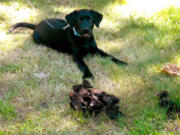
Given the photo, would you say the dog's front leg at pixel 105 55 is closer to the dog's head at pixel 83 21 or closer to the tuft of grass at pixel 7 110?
the dog's head at pixel 83 21

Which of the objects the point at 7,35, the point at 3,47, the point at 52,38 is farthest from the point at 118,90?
the point at 7,35

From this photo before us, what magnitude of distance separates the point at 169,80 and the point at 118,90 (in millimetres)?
650

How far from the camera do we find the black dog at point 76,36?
11.9 feet

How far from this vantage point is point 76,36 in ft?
12.7

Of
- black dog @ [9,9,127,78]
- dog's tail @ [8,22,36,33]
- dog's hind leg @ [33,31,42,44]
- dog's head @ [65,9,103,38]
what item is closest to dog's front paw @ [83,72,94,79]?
black dog @ [9,9,127,78]

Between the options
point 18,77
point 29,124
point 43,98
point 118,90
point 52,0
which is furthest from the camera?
point 52,0

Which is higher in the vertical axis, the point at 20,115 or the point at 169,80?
the point at 169,80

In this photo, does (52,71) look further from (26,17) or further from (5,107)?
(26,17)

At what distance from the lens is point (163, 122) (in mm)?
2408

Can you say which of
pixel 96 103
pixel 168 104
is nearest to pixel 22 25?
pixel 96 103

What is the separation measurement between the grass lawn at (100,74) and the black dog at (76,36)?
132 millimetres

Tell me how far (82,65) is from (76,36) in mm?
571

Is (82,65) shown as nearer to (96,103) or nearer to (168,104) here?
(96,103)

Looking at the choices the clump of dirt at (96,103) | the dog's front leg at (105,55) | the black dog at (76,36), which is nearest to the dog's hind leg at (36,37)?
the black dog at (76,36)
